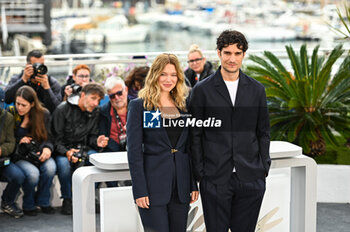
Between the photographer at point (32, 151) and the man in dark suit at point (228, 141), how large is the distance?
259 centimetres

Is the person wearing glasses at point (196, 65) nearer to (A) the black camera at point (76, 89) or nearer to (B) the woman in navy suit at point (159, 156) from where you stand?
(A) the black camera at point (76, 89)

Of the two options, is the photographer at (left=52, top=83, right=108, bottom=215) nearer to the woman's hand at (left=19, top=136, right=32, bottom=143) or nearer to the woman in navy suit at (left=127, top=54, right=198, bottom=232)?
the woman's hand at (left=19, top=136, right=32, bottom=143)

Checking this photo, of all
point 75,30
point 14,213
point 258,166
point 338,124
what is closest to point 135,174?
point 258,166

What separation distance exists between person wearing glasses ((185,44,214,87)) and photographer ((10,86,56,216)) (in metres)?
2.16

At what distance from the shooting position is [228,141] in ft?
11.3

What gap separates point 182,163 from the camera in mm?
3490

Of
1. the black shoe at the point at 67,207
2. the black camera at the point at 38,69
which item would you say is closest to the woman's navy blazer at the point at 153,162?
the black shoe at the point at 67,207

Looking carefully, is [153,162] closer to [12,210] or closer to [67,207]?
[67,207]

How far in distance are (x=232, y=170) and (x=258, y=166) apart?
0.57ft

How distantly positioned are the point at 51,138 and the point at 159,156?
269cm

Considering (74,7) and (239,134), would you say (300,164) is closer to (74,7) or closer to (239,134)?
(239,134)

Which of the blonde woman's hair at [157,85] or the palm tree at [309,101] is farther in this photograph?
the palm tree at [309,101]

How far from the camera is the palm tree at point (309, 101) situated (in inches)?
265

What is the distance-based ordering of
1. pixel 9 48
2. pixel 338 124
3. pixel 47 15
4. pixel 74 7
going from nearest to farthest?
pixel 338 124
pixel 9 48
pixel 47 15
pixel 74 7
